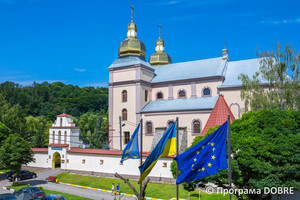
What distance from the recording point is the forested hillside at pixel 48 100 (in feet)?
308

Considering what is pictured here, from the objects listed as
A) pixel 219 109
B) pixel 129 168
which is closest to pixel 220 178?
pixel 219 109

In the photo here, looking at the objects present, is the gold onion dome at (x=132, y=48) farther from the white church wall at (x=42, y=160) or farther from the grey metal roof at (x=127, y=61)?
the white church wall at (x=42, y=160)

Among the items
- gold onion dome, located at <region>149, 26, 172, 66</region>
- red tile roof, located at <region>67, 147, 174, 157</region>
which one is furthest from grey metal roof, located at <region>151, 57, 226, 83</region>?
red tile roof, located at <region>67, 147, 174, 157</region>

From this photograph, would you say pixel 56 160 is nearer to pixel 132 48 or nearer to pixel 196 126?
pixel 196 126

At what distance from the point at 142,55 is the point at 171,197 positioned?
2274cm

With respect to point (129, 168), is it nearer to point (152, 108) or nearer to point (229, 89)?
point (152, 108)

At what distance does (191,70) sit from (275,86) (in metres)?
12.0

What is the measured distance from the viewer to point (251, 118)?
16172mm

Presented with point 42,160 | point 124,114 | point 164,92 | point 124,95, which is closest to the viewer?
point 42,160

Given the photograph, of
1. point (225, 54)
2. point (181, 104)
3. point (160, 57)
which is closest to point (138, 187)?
point (181, 104)

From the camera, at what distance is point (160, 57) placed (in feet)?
160

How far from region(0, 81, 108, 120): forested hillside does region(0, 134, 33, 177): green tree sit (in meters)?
63.4

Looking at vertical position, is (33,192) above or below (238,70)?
below

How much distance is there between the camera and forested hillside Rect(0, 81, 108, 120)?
93.8m
